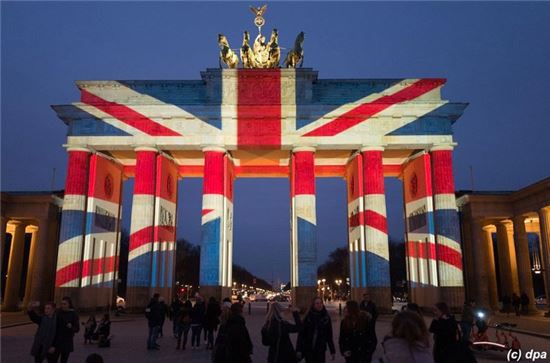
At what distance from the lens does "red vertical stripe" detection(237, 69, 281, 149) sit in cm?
3378

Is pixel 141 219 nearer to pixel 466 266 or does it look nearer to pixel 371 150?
pixel 371 150

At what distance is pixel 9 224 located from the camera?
1587 inches

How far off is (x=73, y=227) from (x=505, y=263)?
3443 centimetres

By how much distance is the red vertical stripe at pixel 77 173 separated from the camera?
3300 centimetres

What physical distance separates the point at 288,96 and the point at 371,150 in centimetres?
729

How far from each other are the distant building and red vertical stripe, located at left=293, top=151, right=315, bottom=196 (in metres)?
14.1

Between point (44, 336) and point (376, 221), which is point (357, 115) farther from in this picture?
point (44, 336)

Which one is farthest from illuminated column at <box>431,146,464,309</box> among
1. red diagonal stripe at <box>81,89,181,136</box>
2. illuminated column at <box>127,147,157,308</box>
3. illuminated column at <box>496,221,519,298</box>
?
illuminated column at <box>127,147,157,308</box>

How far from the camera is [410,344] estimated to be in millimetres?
4047

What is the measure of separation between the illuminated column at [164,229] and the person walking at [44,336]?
25.4 m

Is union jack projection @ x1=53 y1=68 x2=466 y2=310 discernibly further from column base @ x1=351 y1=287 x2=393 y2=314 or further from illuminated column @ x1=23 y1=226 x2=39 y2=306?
illuminated column @ x1=23 y1=226 x2=39 y2=306

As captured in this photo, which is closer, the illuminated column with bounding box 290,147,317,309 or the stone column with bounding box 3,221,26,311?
the illuminated column with bounding box 290,147,317,309

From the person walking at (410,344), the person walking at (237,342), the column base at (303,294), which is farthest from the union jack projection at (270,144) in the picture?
the person walking at (410,344)

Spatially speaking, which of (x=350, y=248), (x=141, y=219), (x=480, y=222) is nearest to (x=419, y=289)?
(x=350, y=248)
